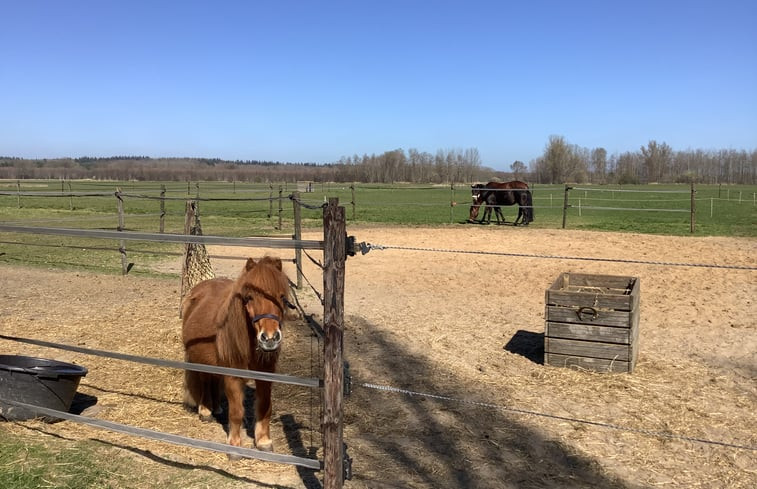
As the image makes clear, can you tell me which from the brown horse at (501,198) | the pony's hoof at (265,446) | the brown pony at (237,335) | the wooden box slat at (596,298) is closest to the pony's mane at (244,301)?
the brown pony at (237,335)

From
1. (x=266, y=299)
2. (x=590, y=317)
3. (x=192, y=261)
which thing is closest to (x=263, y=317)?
(x=266, y=299)

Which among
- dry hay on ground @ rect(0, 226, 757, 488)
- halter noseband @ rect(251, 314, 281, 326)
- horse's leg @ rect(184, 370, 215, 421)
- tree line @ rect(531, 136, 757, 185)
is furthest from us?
tree line @ rect(531, 136, 757, 185)

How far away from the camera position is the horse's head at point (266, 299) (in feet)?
10.4

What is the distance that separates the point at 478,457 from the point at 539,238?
1190 centimetres

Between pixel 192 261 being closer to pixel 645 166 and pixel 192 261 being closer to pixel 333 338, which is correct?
pixel 333 338

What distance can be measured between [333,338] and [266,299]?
0.58 meters

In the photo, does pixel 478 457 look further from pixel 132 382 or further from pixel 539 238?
pixel 539 238

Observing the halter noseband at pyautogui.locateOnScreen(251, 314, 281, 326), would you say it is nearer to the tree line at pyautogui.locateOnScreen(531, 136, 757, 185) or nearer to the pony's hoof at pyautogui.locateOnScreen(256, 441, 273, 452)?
the pony's hoof at pyautogui.locateOnScreen(256, 441, 273, 452)

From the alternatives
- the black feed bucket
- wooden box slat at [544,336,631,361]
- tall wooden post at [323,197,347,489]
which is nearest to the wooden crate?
wooden box slat at [544,336,631,361]

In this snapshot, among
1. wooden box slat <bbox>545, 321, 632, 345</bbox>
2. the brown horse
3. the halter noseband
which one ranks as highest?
the brown horse

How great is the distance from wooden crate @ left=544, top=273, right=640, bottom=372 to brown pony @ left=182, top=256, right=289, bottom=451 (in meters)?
3.07

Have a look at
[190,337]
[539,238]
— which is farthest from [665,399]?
[539,238]

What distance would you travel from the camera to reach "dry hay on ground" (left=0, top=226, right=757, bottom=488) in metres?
3.66

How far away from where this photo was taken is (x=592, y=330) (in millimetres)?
5520
